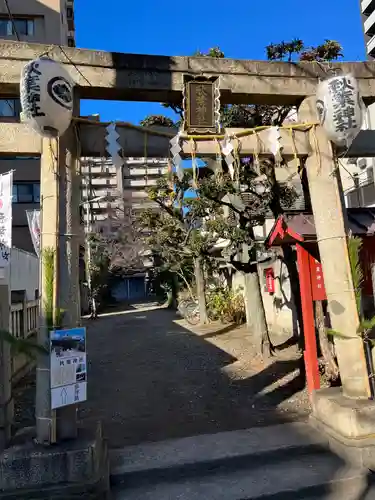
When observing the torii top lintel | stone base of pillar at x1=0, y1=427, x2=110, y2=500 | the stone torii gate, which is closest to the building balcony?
the torii top lintel

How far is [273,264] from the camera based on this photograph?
1717cm

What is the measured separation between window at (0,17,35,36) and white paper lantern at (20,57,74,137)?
1156 inches


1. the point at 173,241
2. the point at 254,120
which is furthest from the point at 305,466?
the point at 173,241

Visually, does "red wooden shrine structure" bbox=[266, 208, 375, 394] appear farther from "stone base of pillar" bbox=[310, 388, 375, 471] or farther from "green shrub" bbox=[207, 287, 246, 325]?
"green shrub" bbox=[207, 287, 246, 325]

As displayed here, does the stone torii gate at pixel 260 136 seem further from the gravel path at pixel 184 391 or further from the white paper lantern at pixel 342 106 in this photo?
the gravel path at pixel 184 391

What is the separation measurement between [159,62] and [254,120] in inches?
265

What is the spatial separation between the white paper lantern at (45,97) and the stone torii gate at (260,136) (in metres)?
0.47

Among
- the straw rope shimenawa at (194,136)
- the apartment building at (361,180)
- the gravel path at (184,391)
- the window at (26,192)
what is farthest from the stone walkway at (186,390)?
the window at (26,192)

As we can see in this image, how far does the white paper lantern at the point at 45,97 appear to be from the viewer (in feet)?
16.9

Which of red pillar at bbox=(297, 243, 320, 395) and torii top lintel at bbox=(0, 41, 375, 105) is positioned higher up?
torii top lintel at bbox=(0, 41, 375, 105)

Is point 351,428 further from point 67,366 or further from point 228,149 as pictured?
point 228,149

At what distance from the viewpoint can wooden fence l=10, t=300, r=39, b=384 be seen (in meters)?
11.2

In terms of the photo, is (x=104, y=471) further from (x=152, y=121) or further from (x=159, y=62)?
(x=152, y=121)

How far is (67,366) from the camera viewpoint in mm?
5188
